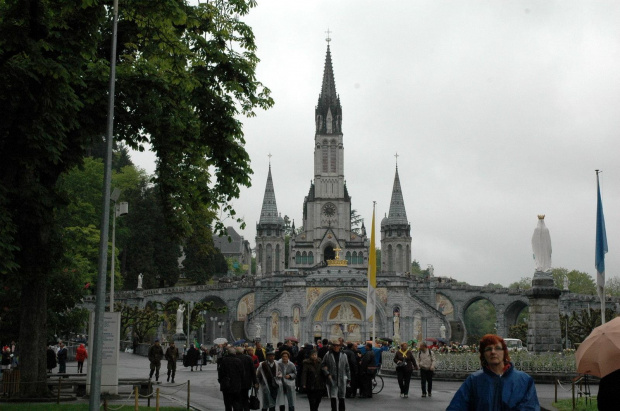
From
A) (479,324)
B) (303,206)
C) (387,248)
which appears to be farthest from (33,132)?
(479,324)

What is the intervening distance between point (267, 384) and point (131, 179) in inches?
2358

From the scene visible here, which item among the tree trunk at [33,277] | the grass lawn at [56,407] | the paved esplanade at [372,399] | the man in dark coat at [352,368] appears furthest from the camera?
the man in dark coat at [352,368]

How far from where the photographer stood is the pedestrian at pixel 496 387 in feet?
19.9

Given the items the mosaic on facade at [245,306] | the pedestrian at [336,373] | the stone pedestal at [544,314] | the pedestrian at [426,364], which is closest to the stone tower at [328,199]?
the mosaic on facade at [245,306]

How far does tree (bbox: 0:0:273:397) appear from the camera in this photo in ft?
48.8

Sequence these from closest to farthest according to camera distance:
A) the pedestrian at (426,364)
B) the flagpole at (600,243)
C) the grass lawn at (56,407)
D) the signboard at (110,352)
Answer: the grass lawn at (56,407), the signboard at (110,352), the pedestrian at (426,364), the flagpole at (600,243)

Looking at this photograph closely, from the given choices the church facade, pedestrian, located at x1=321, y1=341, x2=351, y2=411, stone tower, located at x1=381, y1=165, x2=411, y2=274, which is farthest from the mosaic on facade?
pedestrian, located at x1=321, y1=341, x2=351, y2=411

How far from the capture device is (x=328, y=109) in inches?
3974

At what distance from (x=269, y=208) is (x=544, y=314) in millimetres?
72425

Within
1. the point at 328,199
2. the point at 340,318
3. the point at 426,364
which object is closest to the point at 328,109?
the point at 328,199

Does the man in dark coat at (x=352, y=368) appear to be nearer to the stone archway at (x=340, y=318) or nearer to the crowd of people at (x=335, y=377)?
the crowd of people at (x=335, y=377)

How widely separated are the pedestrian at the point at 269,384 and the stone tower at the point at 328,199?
83107 millimetres

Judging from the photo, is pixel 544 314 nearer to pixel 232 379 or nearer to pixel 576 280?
pixel 232 379

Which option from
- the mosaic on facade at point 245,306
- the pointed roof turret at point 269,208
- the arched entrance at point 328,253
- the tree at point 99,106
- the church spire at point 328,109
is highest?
the church spire at point 328,109
